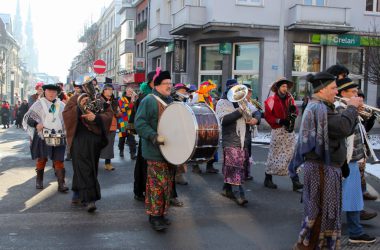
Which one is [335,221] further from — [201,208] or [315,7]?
[315,7]

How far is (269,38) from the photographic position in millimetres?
22469

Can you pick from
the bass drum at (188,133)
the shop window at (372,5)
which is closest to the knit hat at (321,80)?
the bass drum at (188,133)

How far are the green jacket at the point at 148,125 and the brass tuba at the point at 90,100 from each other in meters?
1.02

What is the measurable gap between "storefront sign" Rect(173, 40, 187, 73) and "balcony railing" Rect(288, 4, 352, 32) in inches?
236

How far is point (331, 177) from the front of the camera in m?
4.52

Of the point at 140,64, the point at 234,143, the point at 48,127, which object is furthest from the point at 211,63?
the point at 234,143

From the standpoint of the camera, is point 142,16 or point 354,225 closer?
point 354,225

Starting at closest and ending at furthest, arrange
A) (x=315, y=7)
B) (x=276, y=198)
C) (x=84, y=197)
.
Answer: (x=84, y=197) < (x=276, y=198) < (x=315, y=7)

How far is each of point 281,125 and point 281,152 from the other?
18.8 inches

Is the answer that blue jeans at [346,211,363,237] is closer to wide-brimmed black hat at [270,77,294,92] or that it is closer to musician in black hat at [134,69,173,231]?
musician in black hat at [134,69,173,231]

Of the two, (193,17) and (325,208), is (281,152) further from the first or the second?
(193,17)

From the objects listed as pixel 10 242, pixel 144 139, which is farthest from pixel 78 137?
pixel 10 242

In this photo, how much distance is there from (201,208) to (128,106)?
566 cm

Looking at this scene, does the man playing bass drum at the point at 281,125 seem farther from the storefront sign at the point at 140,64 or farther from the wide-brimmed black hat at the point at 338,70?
the storefront sign at the point at 140,64
